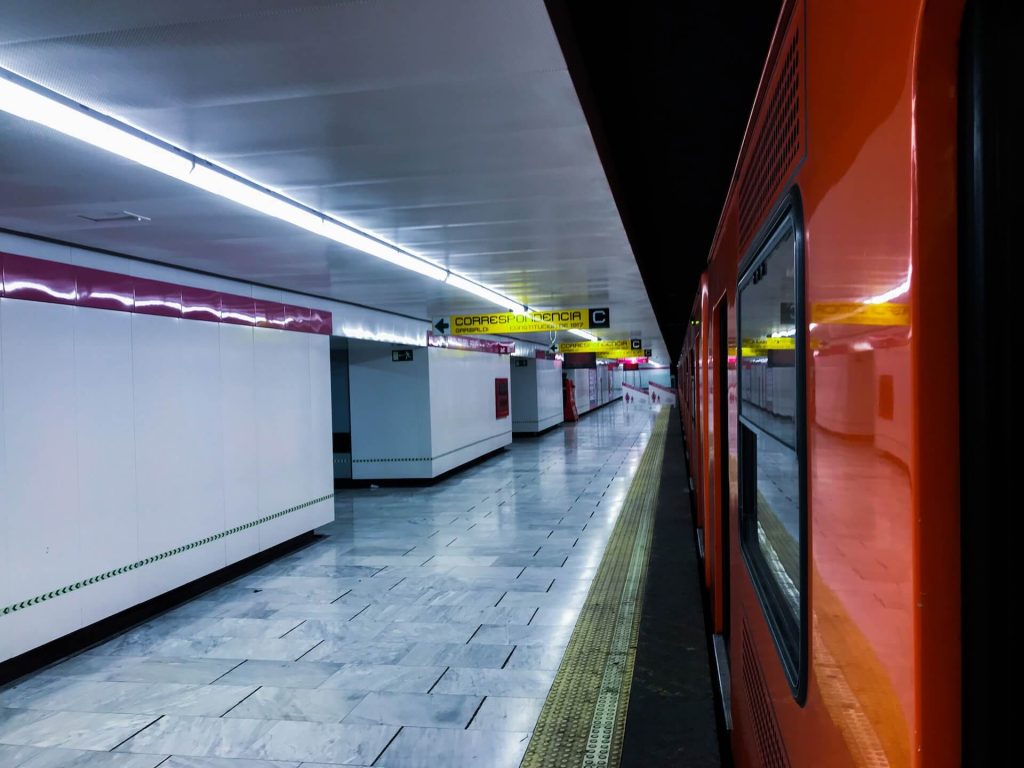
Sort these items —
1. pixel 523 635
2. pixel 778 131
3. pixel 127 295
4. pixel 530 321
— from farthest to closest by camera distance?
pixel 530 321 < pixel 127 295 < pixel 523 635 < pixel 778 131

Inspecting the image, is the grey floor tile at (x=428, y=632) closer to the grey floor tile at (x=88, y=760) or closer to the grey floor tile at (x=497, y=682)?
the grey floor tile at (x=497, y=682)

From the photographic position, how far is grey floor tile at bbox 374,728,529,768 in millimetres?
3689

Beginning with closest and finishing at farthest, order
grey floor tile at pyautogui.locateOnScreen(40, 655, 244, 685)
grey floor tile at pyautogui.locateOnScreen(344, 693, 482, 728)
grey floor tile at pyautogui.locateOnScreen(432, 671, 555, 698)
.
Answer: grey floor tile at pyautogui.locateOnScreen(344, 693, 482, 728) → grey floor tile at pyautogui.locateOnScreen(432, 671, 555, 698) → grey floor tile at pyautogui.locateOnScreen(40, 655, 244, 685)

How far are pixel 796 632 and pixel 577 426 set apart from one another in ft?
90.2

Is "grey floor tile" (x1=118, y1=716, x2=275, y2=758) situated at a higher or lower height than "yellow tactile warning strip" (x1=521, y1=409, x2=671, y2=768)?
lower

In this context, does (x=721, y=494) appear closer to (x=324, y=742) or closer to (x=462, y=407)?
(x=324, y=742)

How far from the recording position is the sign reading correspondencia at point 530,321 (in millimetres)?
11984

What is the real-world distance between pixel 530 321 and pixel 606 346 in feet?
42.4

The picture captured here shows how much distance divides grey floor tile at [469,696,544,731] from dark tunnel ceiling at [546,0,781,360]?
3095 mm

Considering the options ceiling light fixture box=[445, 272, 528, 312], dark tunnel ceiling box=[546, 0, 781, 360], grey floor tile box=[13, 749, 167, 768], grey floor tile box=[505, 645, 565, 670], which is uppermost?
dark tunnel ceiling box=[546, 0, 781, 360]

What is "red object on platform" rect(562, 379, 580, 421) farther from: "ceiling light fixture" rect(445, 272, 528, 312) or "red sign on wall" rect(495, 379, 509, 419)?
"ceiling light fixture" rect(445, 272, 528, 312)

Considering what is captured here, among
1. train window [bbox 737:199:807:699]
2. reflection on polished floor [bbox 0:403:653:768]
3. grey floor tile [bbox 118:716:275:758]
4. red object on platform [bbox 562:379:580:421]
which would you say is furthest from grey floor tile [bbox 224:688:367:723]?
red object on platform [bbox 562:379:580:421]

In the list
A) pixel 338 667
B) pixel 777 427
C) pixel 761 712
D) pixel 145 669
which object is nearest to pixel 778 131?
pixel 777 427

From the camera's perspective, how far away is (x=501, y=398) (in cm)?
1938
